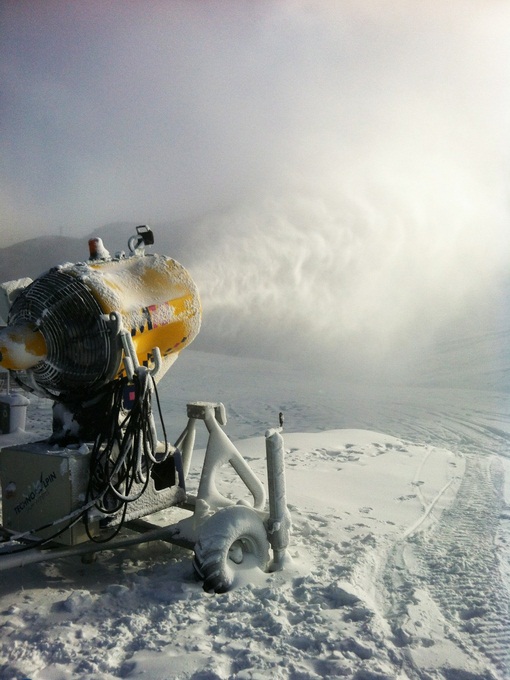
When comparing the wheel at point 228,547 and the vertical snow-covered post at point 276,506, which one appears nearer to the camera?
the wheel at point 228,547

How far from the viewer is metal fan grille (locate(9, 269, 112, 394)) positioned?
3926 mm

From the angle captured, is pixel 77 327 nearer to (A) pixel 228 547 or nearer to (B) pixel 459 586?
(A) pixel 228 547

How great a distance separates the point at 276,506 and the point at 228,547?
59 centimetres

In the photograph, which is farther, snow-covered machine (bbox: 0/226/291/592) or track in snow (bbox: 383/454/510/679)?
snow-covered machine (bbox: 0/226/291/592)

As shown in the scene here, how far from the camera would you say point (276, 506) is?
14.6 feet

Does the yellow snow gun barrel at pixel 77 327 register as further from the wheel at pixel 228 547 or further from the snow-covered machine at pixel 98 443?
the wheel at pixel 228 547

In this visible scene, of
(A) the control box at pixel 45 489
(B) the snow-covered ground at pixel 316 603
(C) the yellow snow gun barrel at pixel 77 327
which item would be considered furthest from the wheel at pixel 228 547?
(C) the yellow snow gun barrel at pixel 77 327

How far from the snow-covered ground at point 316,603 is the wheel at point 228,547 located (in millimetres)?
112

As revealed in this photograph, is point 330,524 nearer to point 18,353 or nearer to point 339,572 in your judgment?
point 339,572

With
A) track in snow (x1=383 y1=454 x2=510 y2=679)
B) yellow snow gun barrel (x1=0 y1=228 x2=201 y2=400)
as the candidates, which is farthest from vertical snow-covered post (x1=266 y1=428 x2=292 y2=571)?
yellow snow gun barrel (x1=0 y1=228 x2=201 y2=400)

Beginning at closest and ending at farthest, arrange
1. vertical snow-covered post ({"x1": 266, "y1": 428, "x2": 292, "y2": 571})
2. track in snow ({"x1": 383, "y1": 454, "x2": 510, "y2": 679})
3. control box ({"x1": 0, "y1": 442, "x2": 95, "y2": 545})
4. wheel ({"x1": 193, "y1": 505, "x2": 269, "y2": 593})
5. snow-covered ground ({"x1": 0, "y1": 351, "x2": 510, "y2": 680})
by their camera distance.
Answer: snow-covered ground ({"x1": 0, "y1": 351, "x2": 510, "y2": 680})
track in snow ({"x1": 383, "y1": 454, "x2": 510, "y2": 679})
control box ({"x1": 0, "y1": 442, "x2": 95, "y2": 545})
wheel ({"x1": 193, "y1": 505, "x2": 269, "y2": 593})
vertical snow-covered post ({"x1": 266, "y1": 428, "x2": 292, "y2": 571})

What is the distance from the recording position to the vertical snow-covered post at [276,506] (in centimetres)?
441

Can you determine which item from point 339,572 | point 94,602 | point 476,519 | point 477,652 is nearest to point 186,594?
point 94,602

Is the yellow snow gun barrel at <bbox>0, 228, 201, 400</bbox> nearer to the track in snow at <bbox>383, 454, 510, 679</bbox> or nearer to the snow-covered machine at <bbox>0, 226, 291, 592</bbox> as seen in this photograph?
the snow-covered machine at <bbox>0, 226, 291, 592</bbox>
